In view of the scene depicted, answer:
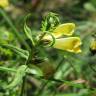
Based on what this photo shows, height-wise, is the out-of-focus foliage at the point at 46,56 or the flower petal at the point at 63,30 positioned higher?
the flower petal at the point at 63,30

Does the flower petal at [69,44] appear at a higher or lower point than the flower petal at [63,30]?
lower

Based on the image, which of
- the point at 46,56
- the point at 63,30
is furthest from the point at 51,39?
the point at 46,56

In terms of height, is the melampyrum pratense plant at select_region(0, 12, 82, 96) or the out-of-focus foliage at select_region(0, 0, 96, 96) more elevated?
the melampyrum pratense plant at select_region(0, 12, 82, 96)

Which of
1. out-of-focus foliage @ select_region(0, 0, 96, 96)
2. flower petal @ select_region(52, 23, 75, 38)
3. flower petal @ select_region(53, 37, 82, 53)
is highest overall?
flower petal @ select_region(52, 23, 75, 38)

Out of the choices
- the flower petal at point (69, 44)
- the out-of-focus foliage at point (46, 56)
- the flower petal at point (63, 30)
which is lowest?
the out-of-focus foliage at point (46, 56)

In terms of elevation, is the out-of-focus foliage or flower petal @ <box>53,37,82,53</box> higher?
flower petal @ <box>53,37,82,53</box>

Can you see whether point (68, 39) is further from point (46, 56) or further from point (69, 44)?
point (46, 56)

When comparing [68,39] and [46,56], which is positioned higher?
[68,39]

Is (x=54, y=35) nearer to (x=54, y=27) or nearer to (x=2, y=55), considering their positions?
(x=54, y=27)

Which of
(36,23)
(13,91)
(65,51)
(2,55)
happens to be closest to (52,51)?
(36,23)
